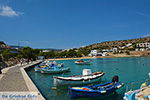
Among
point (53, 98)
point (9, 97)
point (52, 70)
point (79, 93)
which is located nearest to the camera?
point (9, 97)

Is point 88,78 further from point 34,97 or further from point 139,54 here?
point 139,54

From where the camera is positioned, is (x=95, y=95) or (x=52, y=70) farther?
(x=52, y=70)

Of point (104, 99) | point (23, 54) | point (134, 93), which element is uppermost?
point (23, 54)

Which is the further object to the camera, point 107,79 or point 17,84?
point 107,79

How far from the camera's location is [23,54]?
224ft

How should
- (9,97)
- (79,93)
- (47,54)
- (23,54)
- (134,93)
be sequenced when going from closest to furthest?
(9,97) < (134,93) < (79,93) < (23,54) < (47,54)

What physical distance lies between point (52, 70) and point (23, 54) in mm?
41501

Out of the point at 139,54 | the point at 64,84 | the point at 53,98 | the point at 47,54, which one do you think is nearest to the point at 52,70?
the point at 64,84

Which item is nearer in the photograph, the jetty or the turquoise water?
the jetty

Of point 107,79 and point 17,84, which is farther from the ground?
point 17,84

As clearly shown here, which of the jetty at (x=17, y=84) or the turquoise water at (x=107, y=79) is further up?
the jetty at (x=17, y=84)

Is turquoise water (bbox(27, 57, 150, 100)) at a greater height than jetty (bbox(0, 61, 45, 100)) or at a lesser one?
lesser

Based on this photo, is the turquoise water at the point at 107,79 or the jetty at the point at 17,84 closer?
the jetty at the point at 17,84

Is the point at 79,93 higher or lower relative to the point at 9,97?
lower
